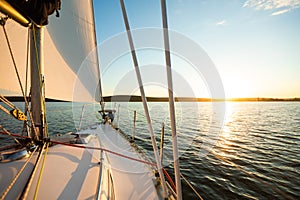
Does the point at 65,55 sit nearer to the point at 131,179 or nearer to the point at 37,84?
the point at 37,84

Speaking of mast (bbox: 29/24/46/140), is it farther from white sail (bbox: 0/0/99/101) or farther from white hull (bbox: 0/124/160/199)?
white sail (bbox: 0/0/99/101)

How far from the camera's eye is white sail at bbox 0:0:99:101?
3319 millimetres

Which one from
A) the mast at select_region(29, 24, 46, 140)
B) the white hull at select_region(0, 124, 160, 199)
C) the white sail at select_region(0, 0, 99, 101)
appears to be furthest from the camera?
the white sail at select_region(0, 0, 99, 101)

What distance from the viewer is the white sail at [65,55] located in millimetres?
3319

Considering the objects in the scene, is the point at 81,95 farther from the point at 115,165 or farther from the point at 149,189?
the point at 149,189

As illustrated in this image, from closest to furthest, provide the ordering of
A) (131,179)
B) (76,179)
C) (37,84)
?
(76,179), (37,84), (131,179)

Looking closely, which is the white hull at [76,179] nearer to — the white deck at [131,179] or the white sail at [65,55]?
the white deck at [131,179]

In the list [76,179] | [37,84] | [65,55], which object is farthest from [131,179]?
[65,55]

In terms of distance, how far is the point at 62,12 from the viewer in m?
4.86

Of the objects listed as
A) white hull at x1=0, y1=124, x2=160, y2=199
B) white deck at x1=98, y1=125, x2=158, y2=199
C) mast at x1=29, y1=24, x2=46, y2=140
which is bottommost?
white deck at x1=98, y1=125, x2=158, y2=199

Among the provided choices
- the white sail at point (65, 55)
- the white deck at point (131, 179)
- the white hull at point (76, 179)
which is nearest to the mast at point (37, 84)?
the white hull at point (76, 179)

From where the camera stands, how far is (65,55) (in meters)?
4.66

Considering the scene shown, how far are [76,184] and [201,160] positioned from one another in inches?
221

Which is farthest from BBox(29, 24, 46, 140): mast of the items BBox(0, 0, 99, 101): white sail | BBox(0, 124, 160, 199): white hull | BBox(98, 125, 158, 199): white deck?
BBox(0, 0, 99, 101): white sail
